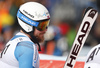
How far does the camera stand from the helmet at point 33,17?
4055 mm

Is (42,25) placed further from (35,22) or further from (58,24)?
(58,24)

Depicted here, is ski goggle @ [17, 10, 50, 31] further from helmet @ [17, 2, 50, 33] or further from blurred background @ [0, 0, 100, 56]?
blurred background @ [0, 0, 100, 56]

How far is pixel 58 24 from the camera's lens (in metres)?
9.19

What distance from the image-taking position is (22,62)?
12.3 feet

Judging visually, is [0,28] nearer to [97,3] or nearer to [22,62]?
[97,3]

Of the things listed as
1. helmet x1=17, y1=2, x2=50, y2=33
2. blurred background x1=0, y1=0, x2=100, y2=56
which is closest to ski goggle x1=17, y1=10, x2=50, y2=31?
helmet x1=17, y1=2, x2=50, y2=33

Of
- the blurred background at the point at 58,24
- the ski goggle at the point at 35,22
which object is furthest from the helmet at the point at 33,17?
the blurred background at the point at 58,24

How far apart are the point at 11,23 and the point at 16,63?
5.01 meters

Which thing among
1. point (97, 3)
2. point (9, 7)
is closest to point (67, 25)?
point (97, 3)

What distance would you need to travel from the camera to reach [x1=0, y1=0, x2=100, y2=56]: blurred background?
8203 mm

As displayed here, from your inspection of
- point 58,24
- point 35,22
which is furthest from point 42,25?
point 58,24

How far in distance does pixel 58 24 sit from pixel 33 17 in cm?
515

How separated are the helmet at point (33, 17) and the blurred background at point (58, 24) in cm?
381

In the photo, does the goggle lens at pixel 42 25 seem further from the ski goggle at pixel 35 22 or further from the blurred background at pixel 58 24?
the blurred background at pixel 58 24
